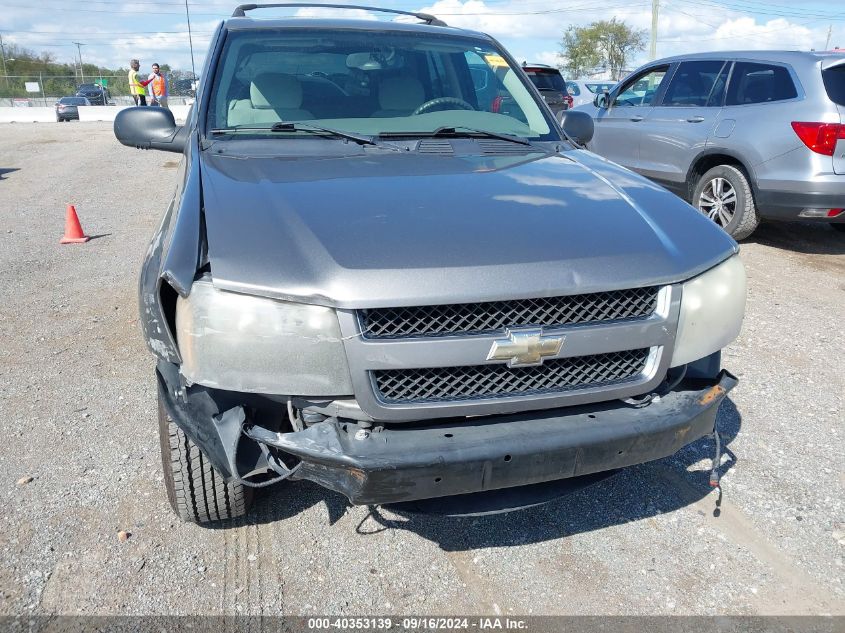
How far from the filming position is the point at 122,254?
6.47m

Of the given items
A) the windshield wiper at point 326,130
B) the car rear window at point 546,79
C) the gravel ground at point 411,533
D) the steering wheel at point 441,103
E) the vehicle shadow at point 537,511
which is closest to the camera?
the gravel ground at point 411,533

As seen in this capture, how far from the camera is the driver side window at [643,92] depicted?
25.8 feet

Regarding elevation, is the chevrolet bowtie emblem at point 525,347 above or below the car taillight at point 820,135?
below

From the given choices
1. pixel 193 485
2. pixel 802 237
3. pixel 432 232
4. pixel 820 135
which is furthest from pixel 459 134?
pixel 802 237

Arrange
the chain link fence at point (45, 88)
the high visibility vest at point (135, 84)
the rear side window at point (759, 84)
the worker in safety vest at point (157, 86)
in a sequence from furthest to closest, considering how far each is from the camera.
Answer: the chain link fence at point (45, 88), the high visibility vest at point (135, 84), the worker in safety vest at point (157, 86), the rear side window at point (759, 84)

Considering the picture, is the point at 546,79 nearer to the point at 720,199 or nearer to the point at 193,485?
the point at 720,199

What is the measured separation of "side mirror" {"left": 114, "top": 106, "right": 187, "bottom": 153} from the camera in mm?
3451

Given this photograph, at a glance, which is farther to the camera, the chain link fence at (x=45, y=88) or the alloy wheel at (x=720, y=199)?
the chain link fence at (x=45, y=88)

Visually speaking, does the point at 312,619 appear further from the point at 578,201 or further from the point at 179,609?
the point at 578,201

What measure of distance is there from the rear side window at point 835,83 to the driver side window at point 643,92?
79.4 inches

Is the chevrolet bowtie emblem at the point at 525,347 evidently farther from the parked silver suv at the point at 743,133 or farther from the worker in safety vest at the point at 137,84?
the worker in safety vest at the point at 137,84

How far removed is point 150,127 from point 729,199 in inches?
213

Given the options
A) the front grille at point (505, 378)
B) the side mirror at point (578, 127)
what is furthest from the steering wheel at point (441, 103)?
the front grille at point (505, 378)

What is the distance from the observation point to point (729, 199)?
6742 millimetres
